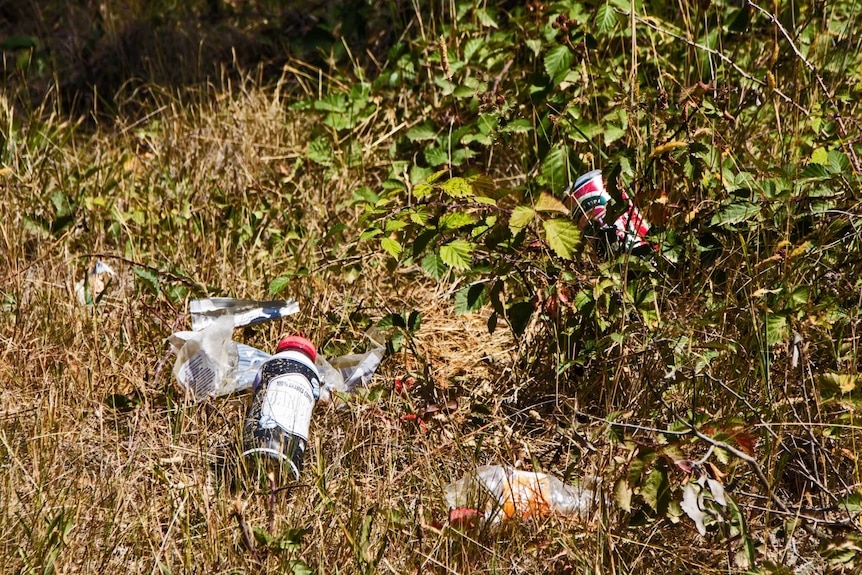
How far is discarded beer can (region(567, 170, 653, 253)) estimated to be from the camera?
91.4 inches

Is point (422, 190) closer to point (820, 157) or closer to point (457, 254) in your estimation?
point (457, 254)

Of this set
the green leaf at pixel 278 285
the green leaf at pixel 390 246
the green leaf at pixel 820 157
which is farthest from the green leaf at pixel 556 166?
the green leaf at pixel 278 285

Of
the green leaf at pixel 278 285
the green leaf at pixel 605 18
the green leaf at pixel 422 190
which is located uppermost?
the green leaf at pixel 605 18

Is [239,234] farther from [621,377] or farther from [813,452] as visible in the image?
[813,452]

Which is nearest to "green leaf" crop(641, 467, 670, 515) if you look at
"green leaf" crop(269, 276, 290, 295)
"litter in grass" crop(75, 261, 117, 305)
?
"green leaf" crop(269, 276, 290, 295)

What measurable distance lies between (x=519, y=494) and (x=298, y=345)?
0.76m

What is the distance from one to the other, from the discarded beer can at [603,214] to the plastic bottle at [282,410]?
0.82 m

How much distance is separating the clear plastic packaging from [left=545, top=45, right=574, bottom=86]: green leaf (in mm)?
1239

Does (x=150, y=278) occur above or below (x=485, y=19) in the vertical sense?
below

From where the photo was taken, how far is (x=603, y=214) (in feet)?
8.23

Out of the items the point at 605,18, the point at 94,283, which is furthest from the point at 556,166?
the point at 94,283

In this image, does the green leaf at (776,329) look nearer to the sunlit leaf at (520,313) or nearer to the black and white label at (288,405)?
the sunlit leaf at (520,313)

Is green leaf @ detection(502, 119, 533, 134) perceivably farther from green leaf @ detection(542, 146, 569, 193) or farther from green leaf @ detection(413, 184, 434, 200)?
green leaf @ detection(413, 184, 434, 200)

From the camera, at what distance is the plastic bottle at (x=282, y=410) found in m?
2.25
